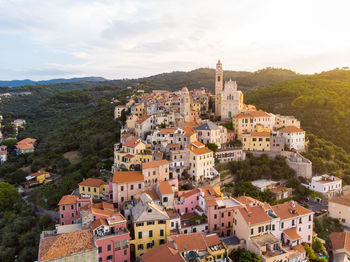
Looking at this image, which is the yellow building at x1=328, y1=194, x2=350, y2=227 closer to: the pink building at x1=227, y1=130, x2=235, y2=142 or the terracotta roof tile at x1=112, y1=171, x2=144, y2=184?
the pink building at x1=227, y1=130, x2=235, y2=142

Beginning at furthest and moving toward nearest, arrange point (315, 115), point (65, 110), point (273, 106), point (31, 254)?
point (65, 110), point (273, 106), point (315, 115), point (31, 254)

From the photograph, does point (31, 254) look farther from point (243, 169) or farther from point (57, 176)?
point (243, 169)

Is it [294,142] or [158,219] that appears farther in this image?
[294,142]

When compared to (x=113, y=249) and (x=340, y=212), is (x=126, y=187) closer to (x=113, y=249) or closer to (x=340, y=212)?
(x=113, y=249)

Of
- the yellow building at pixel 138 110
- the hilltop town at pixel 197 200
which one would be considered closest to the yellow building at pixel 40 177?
the hilltop town at pixel 197 200

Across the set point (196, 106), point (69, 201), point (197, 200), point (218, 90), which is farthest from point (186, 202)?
point (218, 90)

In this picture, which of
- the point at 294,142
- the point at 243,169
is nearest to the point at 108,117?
the point at 243,169
